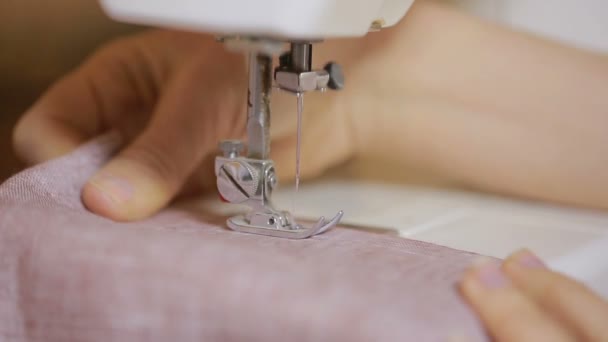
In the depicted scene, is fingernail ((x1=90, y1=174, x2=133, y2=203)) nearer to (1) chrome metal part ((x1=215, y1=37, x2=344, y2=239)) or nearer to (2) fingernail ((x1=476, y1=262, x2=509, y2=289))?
(1) chrome metal part ((x1=215, y1=37, x2=344, y2=239))

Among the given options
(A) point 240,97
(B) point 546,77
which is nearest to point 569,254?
(B) point 546,77

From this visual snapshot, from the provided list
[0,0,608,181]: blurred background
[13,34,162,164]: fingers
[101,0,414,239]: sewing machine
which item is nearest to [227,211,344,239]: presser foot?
[101,0,414,239]: sewing machine

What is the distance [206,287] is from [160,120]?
0.29 metres

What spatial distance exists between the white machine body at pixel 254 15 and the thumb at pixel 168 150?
0.52ft

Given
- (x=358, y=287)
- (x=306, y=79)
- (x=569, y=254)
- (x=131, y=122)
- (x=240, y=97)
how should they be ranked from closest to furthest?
(x=358, y=287), (x=306, y=79), (x=569, y=254), (x=240, y=97), (x=131, y=122)

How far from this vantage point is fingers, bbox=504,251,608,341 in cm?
38

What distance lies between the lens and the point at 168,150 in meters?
0.63

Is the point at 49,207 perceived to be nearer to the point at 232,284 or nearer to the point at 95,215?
the point at 95,215

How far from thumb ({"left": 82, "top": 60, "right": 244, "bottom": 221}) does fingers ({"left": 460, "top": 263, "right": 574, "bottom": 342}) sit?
0.89ft

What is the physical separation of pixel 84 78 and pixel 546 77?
Answer: 19.1 inches

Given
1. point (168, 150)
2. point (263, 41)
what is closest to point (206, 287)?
point (263, 41)

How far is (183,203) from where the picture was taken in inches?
26.7

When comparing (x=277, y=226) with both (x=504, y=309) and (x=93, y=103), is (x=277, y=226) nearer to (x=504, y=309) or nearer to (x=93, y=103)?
→ (x=504, y=309)

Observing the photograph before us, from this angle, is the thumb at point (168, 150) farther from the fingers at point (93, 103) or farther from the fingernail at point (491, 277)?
the fingernail at point (491, 277)
